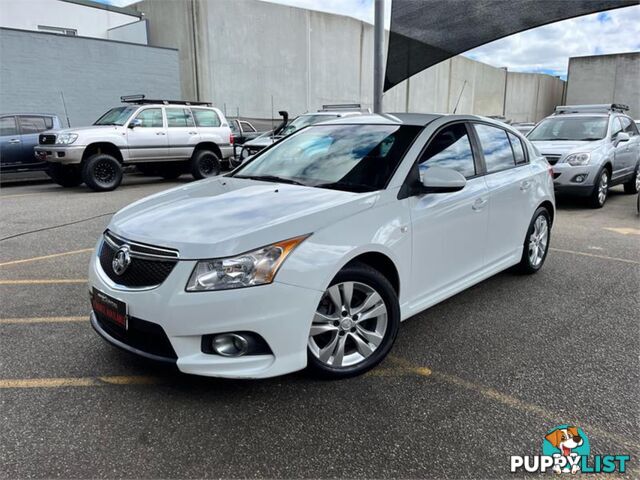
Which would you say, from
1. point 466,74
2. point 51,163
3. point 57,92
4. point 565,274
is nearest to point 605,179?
point 565,274

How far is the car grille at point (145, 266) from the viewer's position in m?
2.60

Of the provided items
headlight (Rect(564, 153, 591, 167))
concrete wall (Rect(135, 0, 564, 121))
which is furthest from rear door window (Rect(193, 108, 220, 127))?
concrete wall (Rect(135, 0, 564, 121))

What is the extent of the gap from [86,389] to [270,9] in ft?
80.6

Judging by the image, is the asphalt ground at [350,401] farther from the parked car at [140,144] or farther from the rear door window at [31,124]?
the rear door window at [31,124]

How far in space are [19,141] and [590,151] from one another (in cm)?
1258

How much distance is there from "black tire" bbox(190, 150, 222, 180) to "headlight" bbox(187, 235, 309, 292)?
10.6 meters

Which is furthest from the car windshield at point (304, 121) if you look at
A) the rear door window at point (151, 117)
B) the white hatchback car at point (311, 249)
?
the white hatchback car at point (311, 249)

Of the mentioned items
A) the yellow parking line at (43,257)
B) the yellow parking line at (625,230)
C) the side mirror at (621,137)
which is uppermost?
the side mirror at (621,137)

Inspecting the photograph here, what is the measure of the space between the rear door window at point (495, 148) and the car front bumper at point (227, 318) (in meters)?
2.32

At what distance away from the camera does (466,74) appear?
134 feet

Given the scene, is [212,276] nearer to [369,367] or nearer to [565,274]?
[369,367]

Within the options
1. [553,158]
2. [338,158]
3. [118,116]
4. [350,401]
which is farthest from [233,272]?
[118,116]

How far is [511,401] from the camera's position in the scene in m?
2.81

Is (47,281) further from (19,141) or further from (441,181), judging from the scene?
(19,141)
